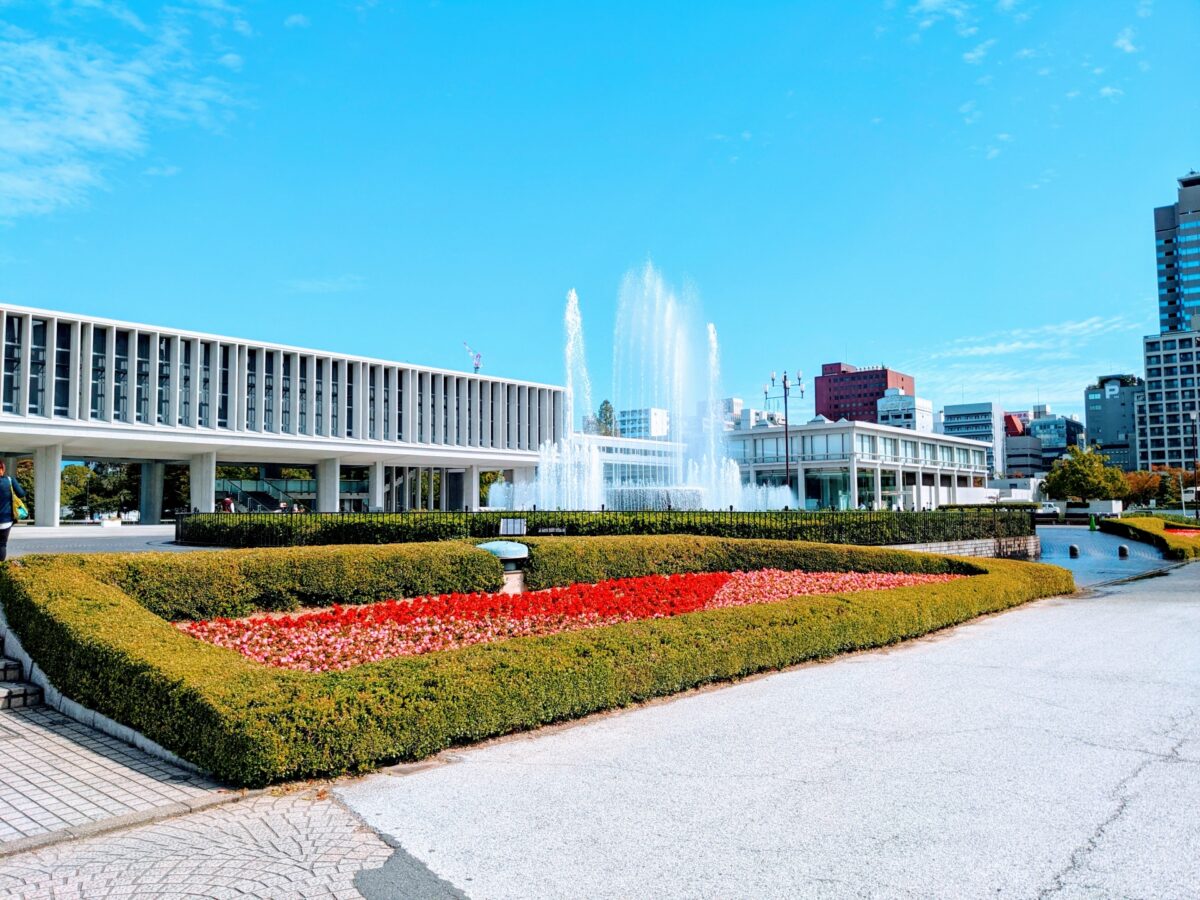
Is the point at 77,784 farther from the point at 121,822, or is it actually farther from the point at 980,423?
the point at 980,423

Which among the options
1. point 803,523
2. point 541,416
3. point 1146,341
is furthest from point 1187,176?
point 803,523

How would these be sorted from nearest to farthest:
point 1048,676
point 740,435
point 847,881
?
point 847,881, point 1048,676, point 740,435

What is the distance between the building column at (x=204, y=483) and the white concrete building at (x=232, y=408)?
89 mm

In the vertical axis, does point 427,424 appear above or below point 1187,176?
below

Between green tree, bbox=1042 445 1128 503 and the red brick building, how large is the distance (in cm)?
7018

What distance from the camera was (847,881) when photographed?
4125 millimetres

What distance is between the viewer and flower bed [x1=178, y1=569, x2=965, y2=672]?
9.09 m

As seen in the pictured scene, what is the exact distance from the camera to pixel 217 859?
454 cm

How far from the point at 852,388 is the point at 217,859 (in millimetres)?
168535

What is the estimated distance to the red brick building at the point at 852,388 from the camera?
16075 cm

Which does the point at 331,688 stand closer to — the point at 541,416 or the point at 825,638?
the point at 825,638

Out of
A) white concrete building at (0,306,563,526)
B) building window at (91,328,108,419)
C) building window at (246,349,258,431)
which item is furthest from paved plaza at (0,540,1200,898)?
building window at (246,349,258,431)

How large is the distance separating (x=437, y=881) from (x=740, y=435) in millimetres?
70870

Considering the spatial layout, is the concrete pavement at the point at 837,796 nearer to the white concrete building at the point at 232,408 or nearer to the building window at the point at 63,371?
the white concrete building at the point at 232,408
